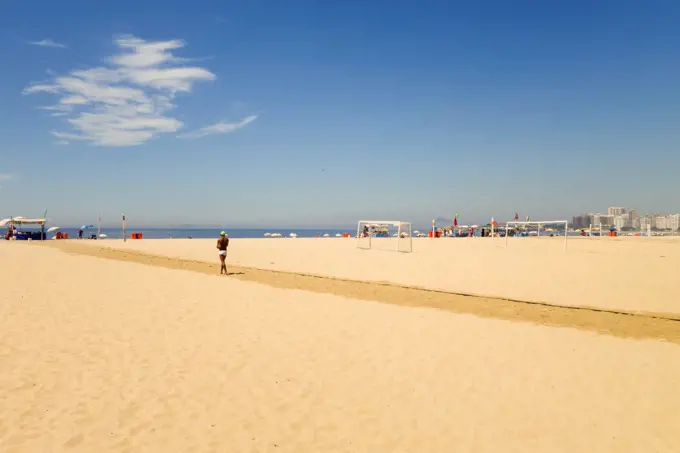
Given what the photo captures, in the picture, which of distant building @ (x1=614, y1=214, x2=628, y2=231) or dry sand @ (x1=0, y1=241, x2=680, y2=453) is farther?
distant building @ (x1=614, y1=214, x2=628, y2=231)

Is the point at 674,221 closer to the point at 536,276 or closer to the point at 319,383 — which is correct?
the point at 536,276

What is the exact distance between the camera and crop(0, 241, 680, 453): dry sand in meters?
5.15

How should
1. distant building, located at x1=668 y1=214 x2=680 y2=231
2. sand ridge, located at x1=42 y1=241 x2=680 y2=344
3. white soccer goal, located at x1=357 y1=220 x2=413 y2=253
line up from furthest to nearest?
1. distant building, located at x1=668 y1=214 x2=680 y2=231
2. white soccer goal, located at x1=357 y1=220 x2=413 y2=253
3. sand ridge, located at x1=42 y1=241 x2=680 y2=344

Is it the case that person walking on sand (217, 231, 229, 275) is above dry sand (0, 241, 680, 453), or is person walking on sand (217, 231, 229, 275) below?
above

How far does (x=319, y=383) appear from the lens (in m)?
6.80

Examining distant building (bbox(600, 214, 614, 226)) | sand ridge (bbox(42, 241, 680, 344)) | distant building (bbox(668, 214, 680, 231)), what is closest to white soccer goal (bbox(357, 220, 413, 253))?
sand ridge (bbox(42, 241, 680, 344))

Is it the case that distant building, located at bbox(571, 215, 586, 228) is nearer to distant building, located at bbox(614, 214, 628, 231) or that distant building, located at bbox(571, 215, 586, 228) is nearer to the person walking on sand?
distant building, located at bbox(614, 214, 628, 231)

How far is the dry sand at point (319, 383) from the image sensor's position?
515 cm

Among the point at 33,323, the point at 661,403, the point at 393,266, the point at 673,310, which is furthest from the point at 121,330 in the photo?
the point at 393,266

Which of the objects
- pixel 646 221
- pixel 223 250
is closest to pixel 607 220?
pixel 646 221

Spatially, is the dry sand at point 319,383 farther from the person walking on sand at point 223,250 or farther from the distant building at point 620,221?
the distant building at point 620,221

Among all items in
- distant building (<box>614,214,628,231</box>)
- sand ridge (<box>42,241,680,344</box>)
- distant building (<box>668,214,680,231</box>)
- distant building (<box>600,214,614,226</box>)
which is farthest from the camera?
distant building (<box>614,214,628,231</box>)

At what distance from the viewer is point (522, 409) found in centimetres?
601

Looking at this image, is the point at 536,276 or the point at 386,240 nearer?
the point at 536,276
